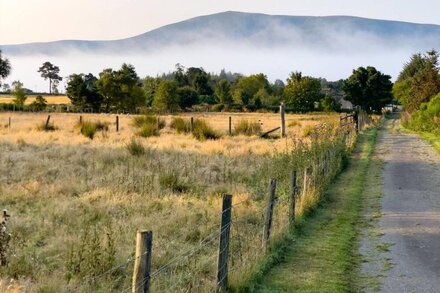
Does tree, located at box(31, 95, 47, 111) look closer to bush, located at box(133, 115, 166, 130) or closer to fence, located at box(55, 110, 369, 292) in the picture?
bush, located at box(133, 115, 166, 130)

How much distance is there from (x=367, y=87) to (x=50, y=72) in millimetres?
136523

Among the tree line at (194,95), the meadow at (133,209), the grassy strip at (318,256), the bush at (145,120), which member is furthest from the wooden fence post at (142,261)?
the tree line at (194,95)

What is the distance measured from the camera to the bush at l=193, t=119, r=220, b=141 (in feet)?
96.7

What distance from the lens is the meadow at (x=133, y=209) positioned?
294 inches

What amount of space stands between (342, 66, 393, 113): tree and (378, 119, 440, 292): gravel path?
176 feet

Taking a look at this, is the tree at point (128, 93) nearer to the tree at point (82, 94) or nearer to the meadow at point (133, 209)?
the tree at point (82, 94)

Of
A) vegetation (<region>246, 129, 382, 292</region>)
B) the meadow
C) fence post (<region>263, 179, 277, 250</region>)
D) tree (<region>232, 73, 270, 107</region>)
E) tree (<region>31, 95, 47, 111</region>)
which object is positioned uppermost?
tree (<region>232, 73, 270, 107</region>)

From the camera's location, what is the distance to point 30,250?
8.68 meters

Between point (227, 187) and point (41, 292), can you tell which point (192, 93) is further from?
point (41, 292)

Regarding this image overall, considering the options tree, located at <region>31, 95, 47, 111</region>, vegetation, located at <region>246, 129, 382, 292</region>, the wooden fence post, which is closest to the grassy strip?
vegetation, located at <region>246, 129, 382, 292</region>

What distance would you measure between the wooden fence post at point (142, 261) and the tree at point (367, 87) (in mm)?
70619

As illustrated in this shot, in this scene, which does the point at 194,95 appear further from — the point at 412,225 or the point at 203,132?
the point at 412,225

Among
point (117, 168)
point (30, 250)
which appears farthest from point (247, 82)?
point (30, 250)

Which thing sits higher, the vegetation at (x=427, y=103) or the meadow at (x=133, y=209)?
the vegetation at (x=427, y=103)
